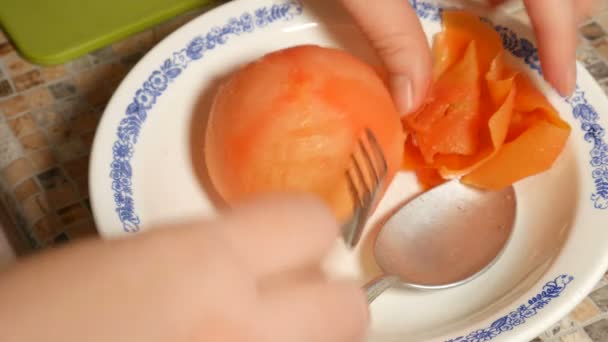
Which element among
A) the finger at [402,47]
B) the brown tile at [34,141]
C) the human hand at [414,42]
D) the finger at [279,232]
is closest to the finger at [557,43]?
the human hand at [414,42]

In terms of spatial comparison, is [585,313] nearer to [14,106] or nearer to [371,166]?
[371,166]

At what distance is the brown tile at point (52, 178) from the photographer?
595 millimetres

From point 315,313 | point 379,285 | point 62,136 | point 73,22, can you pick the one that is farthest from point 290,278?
point 73,22

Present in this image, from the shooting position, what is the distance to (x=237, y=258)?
0.77 feet

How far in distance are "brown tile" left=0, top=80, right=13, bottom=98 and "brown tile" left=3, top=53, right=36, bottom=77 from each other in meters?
0.01

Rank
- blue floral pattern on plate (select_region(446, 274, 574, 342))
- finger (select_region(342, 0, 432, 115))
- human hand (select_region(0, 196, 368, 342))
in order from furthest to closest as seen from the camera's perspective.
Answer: finger (select_region(342, 0, 432, 115)), blue floral pattern on plate (select_region(446, 274, 574, 342)), human hand (select_region(0, 196, 368, 342))

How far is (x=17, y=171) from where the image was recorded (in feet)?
1.99

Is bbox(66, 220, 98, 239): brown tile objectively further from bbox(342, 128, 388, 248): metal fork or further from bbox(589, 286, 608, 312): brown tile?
bbox(589, 286, 608, 312): brown tile

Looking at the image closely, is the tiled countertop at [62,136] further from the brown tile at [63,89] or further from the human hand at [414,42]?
the human hand at [414,42]

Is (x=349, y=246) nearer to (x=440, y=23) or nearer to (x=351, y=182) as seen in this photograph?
(x=351, y=182)

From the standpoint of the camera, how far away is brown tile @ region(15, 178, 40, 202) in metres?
0.59

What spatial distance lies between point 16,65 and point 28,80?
0.03m

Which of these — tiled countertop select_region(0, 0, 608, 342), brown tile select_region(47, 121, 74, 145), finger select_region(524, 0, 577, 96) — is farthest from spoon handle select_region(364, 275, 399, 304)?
brown tile select_region(47, 121, 74, 145)

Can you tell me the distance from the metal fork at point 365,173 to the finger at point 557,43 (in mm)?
183
